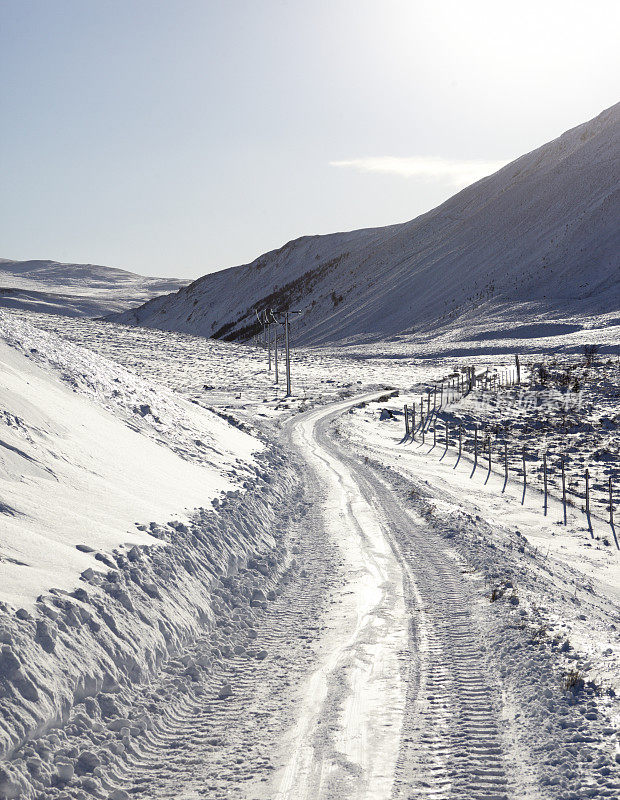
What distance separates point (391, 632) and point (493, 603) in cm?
204

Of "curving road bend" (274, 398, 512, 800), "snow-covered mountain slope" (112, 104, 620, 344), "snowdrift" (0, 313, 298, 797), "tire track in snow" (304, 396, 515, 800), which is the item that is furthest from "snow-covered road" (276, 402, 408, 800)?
"snow-covered mountain slope" (112, 104, 620, 344)

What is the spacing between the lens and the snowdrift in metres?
6.05

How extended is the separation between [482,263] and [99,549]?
10660cm

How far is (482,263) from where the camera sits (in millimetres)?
106688

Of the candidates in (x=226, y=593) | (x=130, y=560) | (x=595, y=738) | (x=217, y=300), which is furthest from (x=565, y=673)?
(x=217, y=300)

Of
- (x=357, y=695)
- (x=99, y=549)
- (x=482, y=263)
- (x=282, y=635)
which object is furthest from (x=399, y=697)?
(x=482, y=263)

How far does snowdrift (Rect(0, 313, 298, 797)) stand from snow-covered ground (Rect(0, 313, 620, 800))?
0.04m

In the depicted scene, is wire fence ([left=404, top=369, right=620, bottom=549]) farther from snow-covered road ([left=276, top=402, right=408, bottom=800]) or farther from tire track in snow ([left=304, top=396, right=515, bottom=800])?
snow-covered road ([left=276, top=402, right=408, bottom=800])

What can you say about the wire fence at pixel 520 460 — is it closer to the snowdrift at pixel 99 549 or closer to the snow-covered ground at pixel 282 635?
the snow-covered ground at pixel 282 635

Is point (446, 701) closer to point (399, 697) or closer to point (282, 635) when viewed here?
point (399, 697)

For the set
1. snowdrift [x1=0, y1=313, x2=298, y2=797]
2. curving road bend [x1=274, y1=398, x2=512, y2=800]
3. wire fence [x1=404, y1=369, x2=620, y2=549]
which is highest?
snowdrift [x1=0, y1=313, x2=298, y2=797]

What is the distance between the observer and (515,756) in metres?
5.84

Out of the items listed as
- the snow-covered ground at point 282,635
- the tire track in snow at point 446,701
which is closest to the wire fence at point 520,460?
the snow-covered ground at point 282,635

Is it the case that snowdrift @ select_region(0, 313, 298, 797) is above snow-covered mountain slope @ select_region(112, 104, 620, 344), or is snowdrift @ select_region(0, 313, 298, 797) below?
below
